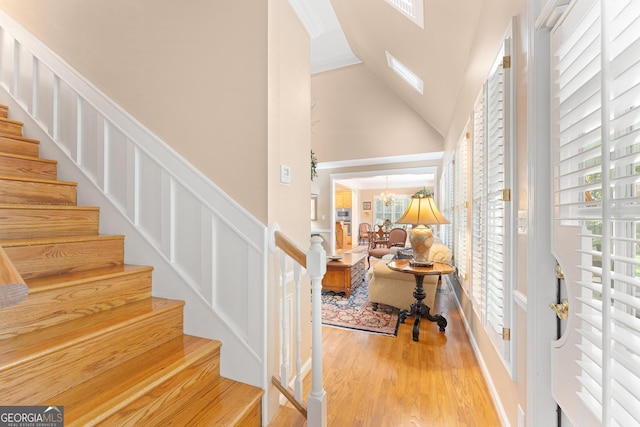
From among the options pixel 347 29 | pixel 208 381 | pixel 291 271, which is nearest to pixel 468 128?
pixel 291 271

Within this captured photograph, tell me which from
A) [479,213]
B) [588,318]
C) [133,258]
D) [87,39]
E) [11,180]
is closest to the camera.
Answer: [588,318]

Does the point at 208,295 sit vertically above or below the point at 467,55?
below

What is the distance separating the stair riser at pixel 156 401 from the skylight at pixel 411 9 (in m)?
3.13

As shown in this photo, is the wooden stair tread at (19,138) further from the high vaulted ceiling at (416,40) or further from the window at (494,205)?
the window at (494,205)

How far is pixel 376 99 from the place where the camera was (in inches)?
218

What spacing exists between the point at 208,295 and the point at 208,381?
0.44 m

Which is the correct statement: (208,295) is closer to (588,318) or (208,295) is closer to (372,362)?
(372,362)

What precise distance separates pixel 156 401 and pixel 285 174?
128cm

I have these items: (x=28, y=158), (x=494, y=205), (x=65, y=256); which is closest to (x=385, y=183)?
(x=494, y=205)

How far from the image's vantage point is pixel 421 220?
9.29 feet

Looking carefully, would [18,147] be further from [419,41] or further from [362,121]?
[362,121]

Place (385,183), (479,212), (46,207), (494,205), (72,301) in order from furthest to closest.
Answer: (385,183)
(479,212)
(494,205)
(46,207)
(72,301)

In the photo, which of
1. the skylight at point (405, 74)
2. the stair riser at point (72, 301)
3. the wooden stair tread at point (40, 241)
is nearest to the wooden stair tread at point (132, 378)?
the stair riser at point (72, 301)

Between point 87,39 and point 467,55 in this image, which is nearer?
point 87,39
